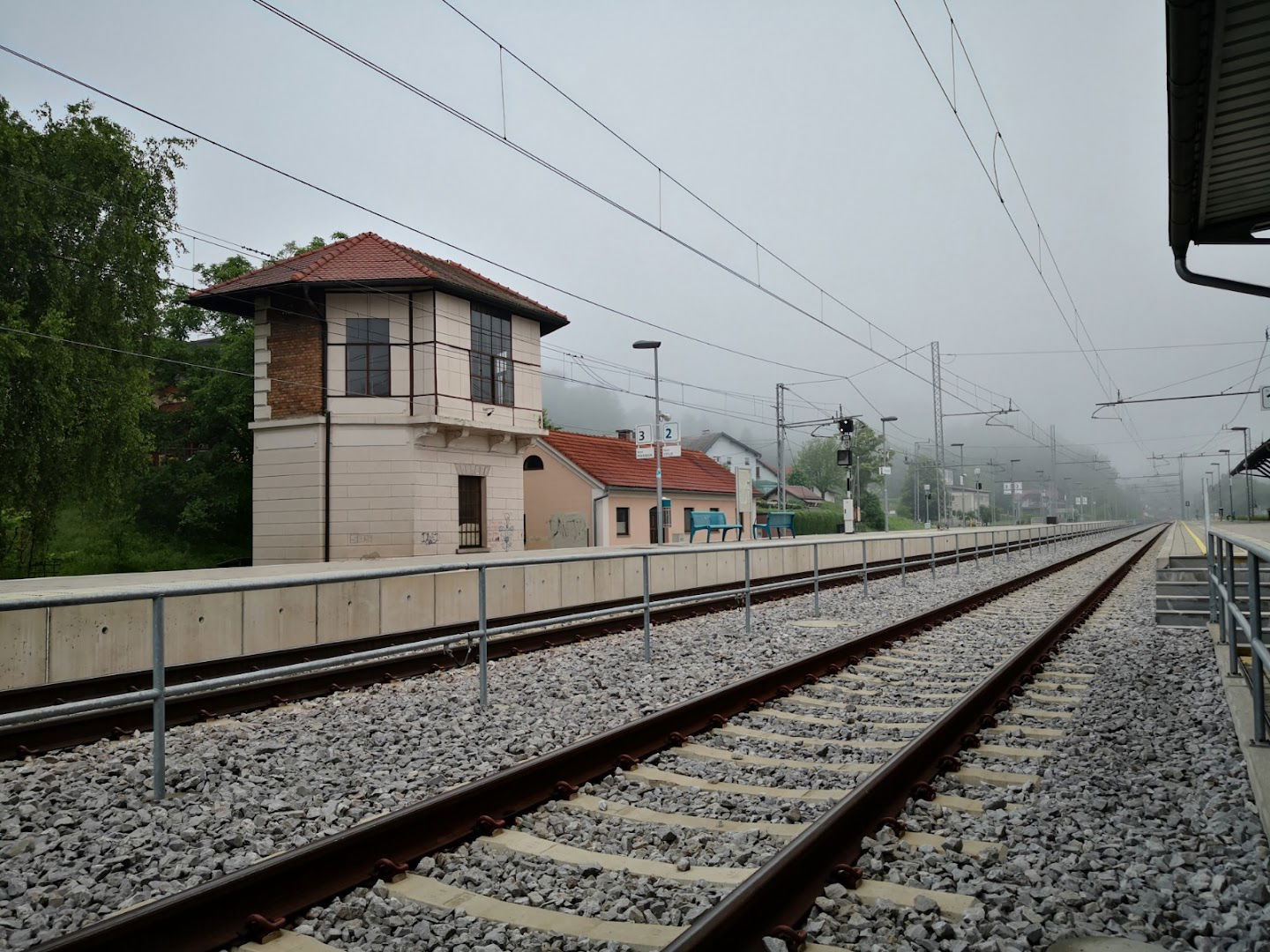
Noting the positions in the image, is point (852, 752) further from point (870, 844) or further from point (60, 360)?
point (60, 360)

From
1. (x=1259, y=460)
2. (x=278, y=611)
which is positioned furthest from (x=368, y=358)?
(x=1259, y=460)

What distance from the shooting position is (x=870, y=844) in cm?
405

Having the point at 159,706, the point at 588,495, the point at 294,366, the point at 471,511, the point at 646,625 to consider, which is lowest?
the point at 646,625

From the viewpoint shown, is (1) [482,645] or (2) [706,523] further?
(2) [706,523]

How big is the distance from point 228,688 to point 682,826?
561cm

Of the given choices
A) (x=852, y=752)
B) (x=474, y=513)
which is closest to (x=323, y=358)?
(x=474, y=513)

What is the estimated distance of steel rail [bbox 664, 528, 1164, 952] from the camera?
3.10 m

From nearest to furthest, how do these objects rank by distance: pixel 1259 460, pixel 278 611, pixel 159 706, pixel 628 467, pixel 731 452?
pixel 159 706 < pixel 278 611 < pixel 628 467 < pixel 1259 460 < pixel 731 452

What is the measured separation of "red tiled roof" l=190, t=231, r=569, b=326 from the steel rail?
69.4ft

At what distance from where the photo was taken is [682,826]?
14.7 feet

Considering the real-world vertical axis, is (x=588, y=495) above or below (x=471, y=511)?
above

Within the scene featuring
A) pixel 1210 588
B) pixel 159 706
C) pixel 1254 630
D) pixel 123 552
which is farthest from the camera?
pixel 123 552

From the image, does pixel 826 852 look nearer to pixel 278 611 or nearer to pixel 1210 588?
pixel 278 611

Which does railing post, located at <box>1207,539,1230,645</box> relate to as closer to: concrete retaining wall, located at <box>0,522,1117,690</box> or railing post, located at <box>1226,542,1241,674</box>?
railing post, located at <box>1226,542,1241,674</box>
